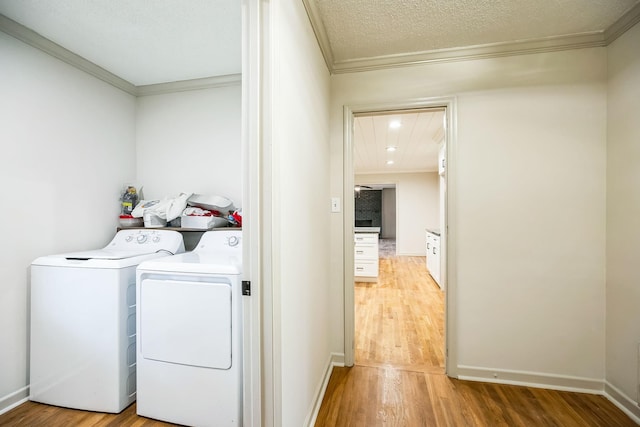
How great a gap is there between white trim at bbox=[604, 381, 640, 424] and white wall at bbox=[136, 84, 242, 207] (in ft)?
9.73

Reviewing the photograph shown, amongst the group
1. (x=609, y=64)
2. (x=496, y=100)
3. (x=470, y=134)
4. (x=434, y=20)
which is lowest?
(x=470, y=134)

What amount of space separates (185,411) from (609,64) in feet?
11.1

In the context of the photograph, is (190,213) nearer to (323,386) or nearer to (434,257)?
(323,386)

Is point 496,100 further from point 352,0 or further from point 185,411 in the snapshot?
point 185,411

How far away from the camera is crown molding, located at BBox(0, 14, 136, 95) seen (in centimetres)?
170

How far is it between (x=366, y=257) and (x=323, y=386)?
9.79ft

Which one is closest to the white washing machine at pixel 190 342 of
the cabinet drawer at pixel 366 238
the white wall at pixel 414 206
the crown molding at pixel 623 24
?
the crown molding at pixel 623 24

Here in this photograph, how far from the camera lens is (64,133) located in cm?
199

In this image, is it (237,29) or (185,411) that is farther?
(237,29)

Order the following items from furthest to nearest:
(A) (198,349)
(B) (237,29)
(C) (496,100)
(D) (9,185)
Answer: (C) (496,100) → (B) (237,29) → (D) (9,185) → (A) (198,349)

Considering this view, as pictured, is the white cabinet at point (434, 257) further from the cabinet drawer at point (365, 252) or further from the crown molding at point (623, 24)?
the crown molding at point (623, 24)

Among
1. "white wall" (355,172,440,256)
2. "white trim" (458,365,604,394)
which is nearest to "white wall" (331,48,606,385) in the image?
"white trim" (458,365,604,394)

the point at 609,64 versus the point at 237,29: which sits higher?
the point at 237,29

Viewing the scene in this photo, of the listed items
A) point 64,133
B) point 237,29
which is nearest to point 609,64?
point 237,29
